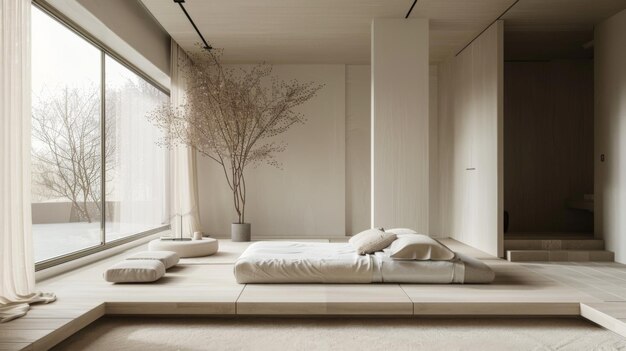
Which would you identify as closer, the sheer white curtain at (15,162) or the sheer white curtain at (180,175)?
the sheer white curtain at (15,162)

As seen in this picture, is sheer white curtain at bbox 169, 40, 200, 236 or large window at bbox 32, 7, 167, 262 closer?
large window at bbox 32, 7, 167, 262

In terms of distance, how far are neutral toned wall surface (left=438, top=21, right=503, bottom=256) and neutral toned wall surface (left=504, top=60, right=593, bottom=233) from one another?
0.82m

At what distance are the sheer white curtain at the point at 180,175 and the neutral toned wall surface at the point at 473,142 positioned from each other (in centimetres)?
365

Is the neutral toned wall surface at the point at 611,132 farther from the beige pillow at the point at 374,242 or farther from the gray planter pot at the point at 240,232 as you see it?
the gray planter pot at the point at 240,232

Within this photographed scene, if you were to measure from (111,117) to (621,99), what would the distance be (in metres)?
5.37

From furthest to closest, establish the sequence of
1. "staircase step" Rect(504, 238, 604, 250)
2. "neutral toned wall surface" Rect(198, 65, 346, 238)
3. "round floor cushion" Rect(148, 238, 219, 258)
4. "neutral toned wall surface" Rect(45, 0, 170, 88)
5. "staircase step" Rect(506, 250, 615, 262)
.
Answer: "neutral toned wall surface" Rect(198, 65, 346, 238) → "staircase step" Rect(504, 238, 604, 250) → "staircase step" Rect(506, 250, 615, 262) → "round floor cushion" Rect(148, 238, 219, 258) → "neutral toned wall surface" Rect(45, 0, 170, 88)

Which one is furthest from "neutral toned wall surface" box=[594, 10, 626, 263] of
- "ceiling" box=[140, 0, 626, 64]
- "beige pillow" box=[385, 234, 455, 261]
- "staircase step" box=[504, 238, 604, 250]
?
"beige pillow" box=[385, 234, 455, 261]

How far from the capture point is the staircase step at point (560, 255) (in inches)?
201

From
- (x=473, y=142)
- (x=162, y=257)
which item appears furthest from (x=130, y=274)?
(x=473, y=142)

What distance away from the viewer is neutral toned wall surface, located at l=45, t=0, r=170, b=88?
4461 millimetres

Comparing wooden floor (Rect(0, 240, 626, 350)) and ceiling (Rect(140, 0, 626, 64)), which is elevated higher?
ceiling (Rect(140, 0, 626, 64))

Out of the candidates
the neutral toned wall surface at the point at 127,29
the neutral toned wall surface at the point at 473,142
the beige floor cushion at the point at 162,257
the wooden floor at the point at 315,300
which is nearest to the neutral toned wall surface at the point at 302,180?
the neutral toned wall surface at the point at 473,142

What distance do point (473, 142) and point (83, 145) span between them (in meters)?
4.39

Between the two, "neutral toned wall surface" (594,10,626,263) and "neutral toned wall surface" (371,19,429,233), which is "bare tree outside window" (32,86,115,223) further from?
"neutral toned wall surface" (594,10,626,263)
